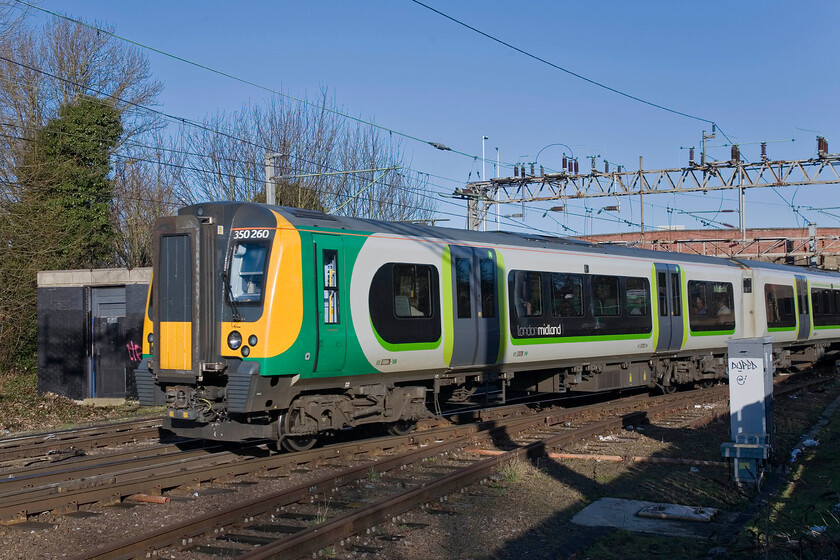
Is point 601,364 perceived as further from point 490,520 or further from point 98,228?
point 98,228

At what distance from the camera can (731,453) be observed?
9047 millimetres

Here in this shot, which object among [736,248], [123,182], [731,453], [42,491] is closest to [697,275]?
[731,453]

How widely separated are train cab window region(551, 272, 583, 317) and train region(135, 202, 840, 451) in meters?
0.03

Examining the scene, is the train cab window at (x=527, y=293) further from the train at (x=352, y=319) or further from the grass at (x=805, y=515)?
the grass at (x=805, y=515)

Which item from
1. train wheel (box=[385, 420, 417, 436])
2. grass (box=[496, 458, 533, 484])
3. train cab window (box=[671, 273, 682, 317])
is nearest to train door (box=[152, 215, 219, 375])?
train wheel (box=[385, 420, 417, 436])

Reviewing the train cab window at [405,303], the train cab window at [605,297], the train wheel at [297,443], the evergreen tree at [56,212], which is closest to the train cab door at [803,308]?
the train cab window at [605,297]

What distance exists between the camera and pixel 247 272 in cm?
980

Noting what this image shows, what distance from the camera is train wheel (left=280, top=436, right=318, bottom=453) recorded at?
10523mm

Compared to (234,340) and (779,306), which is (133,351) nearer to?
(234,340)

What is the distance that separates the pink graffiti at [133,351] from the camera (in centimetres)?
1875

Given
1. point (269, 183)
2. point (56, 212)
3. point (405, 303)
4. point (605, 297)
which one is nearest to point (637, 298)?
point (605, 297)

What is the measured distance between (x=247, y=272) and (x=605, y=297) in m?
7.84

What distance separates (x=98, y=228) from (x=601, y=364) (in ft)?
55.1

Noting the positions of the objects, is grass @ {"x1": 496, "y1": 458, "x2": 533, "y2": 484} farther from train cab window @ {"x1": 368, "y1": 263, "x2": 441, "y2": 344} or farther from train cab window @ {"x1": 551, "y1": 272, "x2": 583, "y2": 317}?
train cab window @ {"x1": 551, "y1": 272, "x2": 583, "y2": 317}
